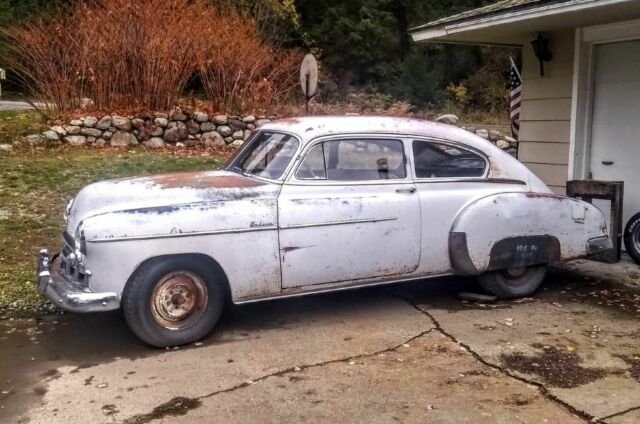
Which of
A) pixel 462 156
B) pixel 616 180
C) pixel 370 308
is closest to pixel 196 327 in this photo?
pixel 370 308

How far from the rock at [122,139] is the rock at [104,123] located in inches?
9.5

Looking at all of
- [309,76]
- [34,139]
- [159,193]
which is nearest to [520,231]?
[159,193]

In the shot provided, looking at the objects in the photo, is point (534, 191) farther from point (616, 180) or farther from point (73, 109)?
point (73, 109)

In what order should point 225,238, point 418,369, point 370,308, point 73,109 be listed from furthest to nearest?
point 73,109
point 370,308
point 225,238
point 418,369

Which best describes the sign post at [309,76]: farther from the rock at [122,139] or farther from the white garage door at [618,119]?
the white garage door at [618,119]

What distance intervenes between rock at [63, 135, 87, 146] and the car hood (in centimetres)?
814

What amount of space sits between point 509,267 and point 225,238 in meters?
2.61

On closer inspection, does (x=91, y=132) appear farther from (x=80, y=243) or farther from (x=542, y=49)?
(x=80, y=243)

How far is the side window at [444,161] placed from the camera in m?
5.70

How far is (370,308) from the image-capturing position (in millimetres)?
5777

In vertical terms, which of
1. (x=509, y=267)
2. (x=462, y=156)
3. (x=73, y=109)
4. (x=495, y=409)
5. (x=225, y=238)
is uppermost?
(x=73, y=109)

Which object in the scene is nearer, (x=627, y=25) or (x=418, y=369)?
(x=418, y=369)

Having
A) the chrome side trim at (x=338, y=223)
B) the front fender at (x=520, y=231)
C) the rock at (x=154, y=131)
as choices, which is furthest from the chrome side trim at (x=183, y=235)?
the rock at (x=154, y=131)

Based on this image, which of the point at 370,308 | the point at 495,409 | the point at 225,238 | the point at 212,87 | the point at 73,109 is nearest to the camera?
the point at 495,409
